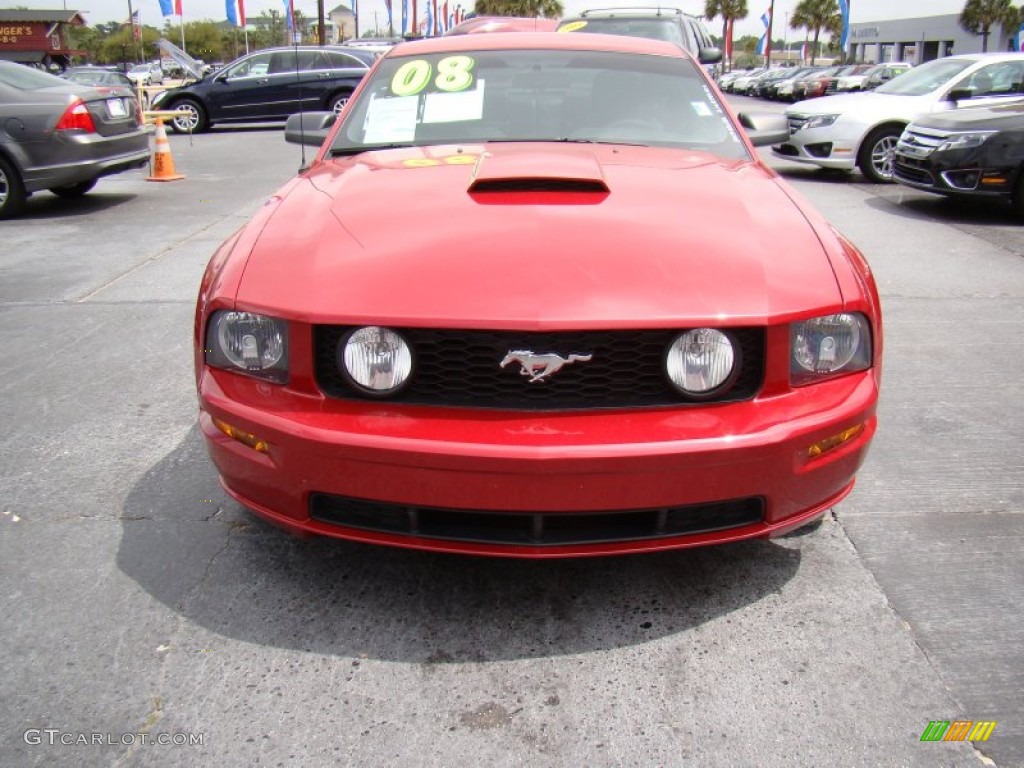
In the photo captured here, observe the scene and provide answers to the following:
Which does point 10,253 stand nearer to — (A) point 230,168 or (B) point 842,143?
(A) point 230,168

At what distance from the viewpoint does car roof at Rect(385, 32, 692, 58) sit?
12.6 feet

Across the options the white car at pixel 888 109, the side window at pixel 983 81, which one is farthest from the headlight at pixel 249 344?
the side window at pixel 983 81

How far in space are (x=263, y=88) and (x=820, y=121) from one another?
37.3ft

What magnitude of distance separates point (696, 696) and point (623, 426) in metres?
0.65

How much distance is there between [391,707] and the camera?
210cm

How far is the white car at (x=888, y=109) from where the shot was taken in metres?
10.6

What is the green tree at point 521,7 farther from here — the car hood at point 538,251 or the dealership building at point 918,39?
the car hood at point 538,251

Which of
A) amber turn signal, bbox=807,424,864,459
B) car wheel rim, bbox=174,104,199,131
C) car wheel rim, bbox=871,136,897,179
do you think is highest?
car wheel rim, bbox=174,104,199,131

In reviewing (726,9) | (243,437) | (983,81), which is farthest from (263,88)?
(726,9)

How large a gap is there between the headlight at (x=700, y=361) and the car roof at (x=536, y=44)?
6.84 feet

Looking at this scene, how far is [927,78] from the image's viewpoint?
36.6 ft

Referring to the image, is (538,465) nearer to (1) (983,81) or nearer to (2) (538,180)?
(2) (538,180)

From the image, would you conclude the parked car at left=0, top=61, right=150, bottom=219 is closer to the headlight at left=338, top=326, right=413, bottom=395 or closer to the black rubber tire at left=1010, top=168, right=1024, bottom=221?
the headlight at left=338, top=326, right=413, bottom=395

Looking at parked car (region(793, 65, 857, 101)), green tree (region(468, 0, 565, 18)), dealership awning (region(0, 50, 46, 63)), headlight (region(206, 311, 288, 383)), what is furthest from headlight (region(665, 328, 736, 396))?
dealership awning (region(0, 50, 46, 63))
